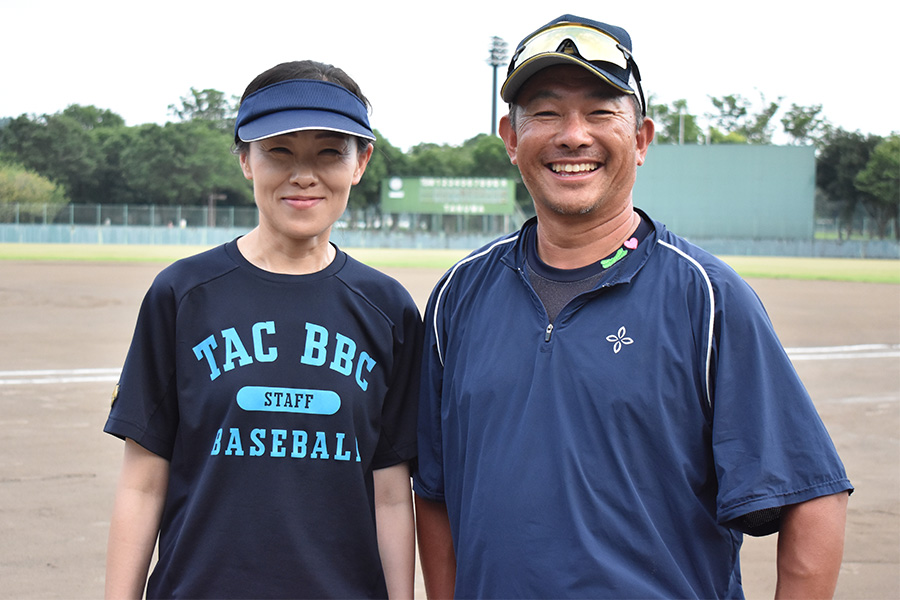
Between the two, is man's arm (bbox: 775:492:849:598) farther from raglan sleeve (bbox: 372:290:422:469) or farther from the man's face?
raglan sleeve (bbox: 372:290:422:469)

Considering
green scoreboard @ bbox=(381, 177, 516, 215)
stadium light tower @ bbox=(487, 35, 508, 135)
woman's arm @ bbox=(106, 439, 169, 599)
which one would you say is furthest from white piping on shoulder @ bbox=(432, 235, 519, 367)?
stadium light tower @ bbox=(487, 35, 508, 135)

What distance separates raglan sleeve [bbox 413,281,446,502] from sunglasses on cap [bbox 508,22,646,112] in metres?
0.74

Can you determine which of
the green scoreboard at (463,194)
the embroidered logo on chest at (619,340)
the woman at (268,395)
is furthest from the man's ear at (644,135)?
the green scoreboard at (463,194)

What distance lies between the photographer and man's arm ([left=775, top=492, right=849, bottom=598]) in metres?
Result: 2.11

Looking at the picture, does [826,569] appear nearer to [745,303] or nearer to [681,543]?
[681,543]

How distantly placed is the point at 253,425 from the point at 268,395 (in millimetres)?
87

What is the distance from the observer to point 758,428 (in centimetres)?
208

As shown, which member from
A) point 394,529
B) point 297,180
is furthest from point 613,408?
point 297,180

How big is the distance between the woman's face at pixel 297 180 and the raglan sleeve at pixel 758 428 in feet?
3.63

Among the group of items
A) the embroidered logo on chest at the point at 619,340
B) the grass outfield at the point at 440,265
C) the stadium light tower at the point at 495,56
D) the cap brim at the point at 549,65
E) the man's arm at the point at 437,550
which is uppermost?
the stadium light tower at the point at 495,56

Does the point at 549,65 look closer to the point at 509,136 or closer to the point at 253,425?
the point at 509,136

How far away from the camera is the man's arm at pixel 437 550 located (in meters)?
2.67

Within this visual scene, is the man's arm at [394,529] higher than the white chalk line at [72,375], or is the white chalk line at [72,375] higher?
the man's arm at [394,529]

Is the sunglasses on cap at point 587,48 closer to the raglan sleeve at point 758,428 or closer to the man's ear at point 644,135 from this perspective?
the man's ear at point 644,135
